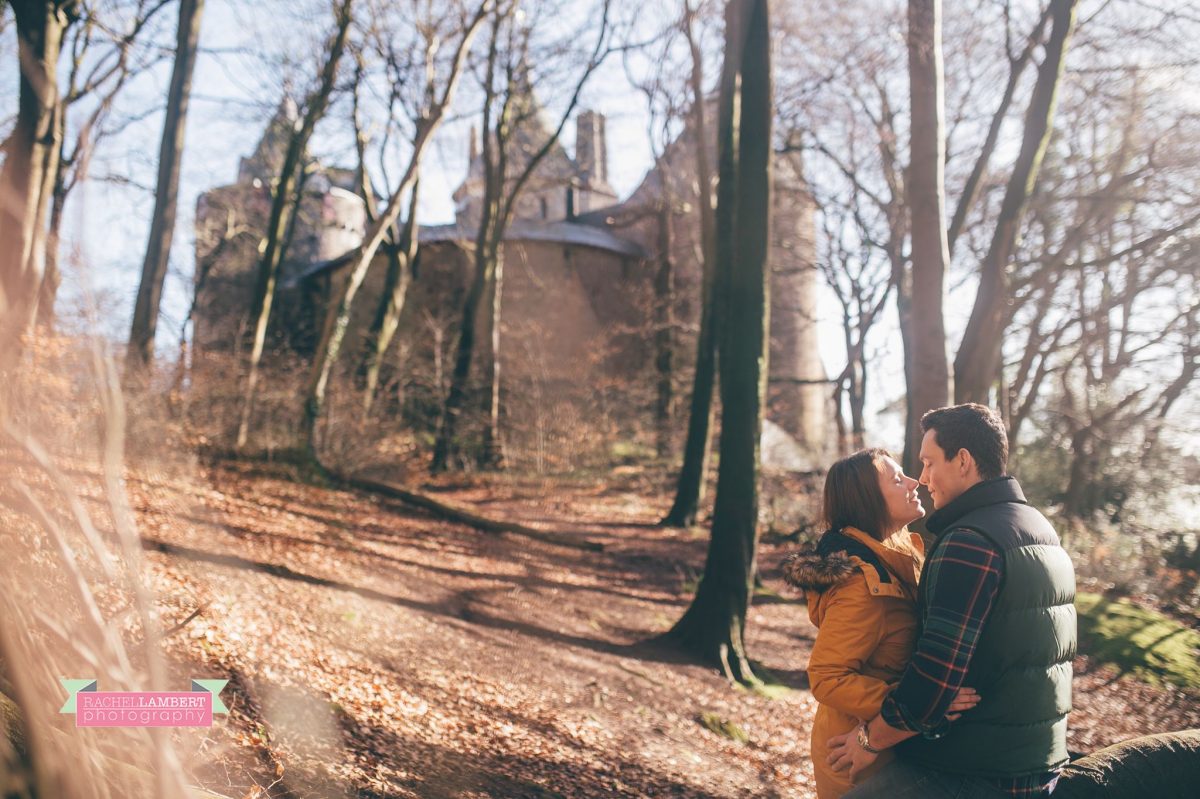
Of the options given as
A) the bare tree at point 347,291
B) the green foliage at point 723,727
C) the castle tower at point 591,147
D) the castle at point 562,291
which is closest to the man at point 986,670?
the green foliage at point 723,727

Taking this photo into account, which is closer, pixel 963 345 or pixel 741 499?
pixel 741 499

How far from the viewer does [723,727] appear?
258 inches

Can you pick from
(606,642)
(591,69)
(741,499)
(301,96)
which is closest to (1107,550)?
(741,499)

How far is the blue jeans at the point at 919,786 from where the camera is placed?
2.44 m

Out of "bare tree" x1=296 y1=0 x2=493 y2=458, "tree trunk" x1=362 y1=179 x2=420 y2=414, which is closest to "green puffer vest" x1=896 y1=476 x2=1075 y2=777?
"bare tree" x1=296 y1=0 x2=493 y2=458

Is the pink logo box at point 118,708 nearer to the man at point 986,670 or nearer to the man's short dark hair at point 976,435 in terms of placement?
the man at point 986,670

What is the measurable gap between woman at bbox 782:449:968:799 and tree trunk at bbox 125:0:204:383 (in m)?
13.2

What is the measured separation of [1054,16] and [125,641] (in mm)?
12429

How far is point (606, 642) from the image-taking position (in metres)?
8.40

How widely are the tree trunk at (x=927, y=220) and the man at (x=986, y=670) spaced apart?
5746mm

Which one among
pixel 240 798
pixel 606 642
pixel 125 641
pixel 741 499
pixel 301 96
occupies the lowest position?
pixel 606 642

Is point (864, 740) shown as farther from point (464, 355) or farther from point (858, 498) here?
point (464, 355)

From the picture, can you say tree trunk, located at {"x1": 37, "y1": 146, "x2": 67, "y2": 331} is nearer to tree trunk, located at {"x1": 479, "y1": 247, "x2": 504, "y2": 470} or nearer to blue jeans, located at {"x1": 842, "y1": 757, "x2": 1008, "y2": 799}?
blue jeans, located at {"x1": 842, "y1": 757, "x2": 1008, "y2": 799}

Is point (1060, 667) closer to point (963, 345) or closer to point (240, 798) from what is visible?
point (240, 798)
